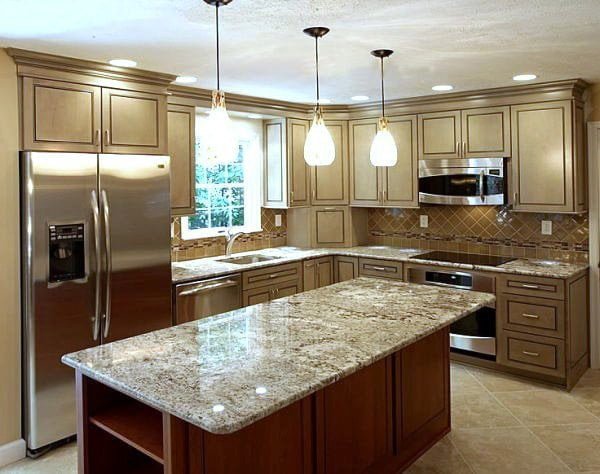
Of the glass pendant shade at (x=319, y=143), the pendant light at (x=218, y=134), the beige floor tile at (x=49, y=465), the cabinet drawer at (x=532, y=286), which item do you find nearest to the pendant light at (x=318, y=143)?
the glass pendant shade at (x=319, y=143)

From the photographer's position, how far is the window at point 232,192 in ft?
16.6

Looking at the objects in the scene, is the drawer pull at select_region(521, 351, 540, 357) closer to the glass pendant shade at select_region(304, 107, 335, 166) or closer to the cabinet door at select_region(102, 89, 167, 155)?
the glass pendant shade at select_region(304, 107, 335, 166)

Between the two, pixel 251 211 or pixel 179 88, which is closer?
pixel 179 88

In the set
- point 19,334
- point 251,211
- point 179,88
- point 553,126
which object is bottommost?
point 19,334

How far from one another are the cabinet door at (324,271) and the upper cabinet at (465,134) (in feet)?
4.31

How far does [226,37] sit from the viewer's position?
286cm

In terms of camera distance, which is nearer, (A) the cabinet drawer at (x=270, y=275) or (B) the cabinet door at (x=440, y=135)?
(A) the cabinet drawer at (x=270, y=275)

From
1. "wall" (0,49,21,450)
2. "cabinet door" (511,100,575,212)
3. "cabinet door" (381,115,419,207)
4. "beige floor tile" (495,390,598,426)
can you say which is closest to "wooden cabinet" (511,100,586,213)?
"cabinet door" (511,100,575,212)

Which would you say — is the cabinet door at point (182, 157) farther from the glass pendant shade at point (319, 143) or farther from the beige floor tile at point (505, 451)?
the beige floor tile at point (505, 451)

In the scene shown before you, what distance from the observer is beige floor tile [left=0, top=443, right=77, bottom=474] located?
3.07 m

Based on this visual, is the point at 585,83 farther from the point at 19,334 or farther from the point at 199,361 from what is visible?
the point at 19,334

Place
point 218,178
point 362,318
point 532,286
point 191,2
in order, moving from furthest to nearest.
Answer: point 218,178 → point 532,286 → point 362,318 → point 191,2

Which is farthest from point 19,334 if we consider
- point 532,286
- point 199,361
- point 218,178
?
point 532,286

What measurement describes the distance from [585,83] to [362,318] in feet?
9.78
